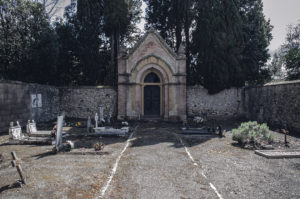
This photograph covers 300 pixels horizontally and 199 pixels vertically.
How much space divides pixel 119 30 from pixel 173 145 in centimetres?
1663

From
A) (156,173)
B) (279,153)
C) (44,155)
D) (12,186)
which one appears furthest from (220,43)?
(12,186)

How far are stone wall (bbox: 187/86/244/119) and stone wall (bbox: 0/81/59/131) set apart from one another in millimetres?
11965

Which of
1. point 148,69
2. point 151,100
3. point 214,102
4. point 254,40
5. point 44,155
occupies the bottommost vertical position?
point 44,155

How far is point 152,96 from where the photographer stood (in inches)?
753

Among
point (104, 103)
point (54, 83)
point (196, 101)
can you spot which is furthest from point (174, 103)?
point (54, 83)

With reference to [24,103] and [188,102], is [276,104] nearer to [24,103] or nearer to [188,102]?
[188,102]

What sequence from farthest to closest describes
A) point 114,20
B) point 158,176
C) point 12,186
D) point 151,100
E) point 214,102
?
point 114,20 < point 214,102 < point 151,100 < point 158,176 < point 12,186

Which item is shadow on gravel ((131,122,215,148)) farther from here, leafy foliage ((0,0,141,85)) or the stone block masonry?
leafy foliage ((0,0,141,85))

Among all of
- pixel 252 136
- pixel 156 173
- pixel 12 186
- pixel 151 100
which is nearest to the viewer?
pixel 12 186

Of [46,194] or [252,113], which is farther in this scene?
[252,113]

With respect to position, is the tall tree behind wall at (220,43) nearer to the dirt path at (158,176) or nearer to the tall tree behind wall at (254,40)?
the tall tree behind wall at (254,40)

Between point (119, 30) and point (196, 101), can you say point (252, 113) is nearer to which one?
point (196, 101)

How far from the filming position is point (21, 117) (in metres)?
15.0

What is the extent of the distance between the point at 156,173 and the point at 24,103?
12.6 m
